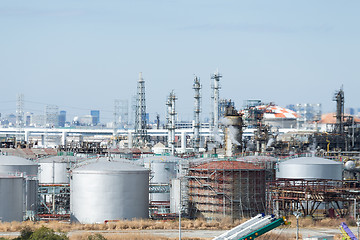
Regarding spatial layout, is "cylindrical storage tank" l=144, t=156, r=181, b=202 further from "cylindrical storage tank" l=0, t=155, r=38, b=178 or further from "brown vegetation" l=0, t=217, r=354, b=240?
"brown vegetation" l=0, t=217, r=354, b=240

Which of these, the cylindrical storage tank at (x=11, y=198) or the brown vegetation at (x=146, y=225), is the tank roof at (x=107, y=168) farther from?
the cylindrical storage tank at (x=11, y=198)

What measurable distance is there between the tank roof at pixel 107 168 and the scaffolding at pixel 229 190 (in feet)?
16.5

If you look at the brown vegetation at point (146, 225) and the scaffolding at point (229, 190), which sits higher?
the scaffolding at point (229, 190)

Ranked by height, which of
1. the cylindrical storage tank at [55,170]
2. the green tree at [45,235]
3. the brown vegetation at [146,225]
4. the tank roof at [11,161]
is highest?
the tank roof at [11,161]

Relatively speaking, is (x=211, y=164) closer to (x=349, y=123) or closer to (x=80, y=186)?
(x=80, y=186)

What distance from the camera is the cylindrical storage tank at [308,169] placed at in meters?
69.2

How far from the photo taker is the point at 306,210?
62875mm

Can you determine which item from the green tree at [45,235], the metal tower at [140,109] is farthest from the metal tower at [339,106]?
the green tree at [45,235]

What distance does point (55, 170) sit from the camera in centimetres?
7756

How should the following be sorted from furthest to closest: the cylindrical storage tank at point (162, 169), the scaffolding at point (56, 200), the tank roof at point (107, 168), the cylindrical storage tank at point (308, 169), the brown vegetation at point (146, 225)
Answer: the cylindrical storage tank at point (162, 169)
the cylindrical storage tank at point (308, 169)
the scaffolding at point (56, 200)
the tank roof at point (107, 168)
the brown vegetation at point (146, 225)

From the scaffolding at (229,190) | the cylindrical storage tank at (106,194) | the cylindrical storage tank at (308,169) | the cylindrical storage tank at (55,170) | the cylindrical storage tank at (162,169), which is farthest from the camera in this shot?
the cylindrical storage tank at (162,169)

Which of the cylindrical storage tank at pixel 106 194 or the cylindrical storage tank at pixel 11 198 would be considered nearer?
the cylindrical storage tank at pixel 106 194

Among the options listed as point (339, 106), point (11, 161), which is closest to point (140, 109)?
point (339, 106)

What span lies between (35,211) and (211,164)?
1580cm
